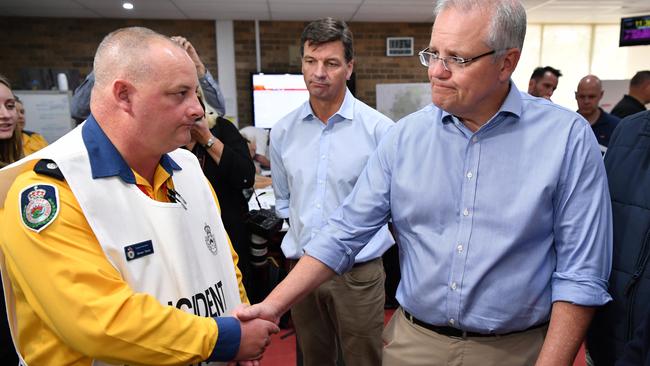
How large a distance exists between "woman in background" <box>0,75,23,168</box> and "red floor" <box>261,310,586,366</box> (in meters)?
1.94

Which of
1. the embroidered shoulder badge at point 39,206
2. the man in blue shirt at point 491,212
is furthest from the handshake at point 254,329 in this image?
the embroidered shoulder badge at point 39,206

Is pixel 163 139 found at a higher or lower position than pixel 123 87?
lower

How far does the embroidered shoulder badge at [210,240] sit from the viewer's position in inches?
51.9

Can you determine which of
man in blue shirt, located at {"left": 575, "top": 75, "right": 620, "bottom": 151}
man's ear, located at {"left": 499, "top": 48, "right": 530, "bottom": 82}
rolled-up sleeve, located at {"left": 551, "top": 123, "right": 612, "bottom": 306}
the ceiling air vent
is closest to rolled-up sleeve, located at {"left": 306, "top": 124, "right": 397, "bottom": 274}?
man's ear, located at {"left": 499, "top": 48, "right": 530, "bottom": 82}

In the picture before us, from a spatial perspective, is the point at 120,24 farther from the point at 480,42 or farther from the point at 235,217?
the point at 480,42

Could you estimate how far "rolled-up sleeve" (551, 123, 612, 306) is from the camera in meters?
1.11

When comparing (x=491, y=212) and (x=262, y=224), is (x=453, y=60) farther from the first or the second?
(x=262, y=224)

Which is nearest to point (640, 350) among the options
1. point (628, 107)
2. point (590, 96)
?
point (590, 96)

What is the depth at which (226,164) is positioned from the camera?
2.04m

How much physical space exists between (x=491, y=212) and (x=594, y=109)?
3.99 metres

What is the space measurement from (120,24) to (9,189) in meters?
7.09

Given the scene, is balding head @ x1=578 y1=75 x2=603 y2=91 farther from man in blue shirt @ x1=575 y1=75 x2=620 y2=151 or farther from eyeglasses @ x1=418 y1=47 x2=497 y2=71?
eyeglasses @ x1=418 y1=47 x2=497 y2=71

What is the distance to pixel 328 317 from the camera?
85.9 inches

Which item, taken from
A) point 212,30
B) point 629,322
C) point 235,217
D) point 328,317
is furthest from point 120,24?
point 629,322
